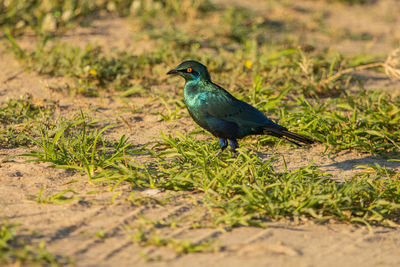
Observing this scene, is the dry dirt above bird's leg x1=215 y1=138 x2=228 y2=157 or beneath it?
beneath

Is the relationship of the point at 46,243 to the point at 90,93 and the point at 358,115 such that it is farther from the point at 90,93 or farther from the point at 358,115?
the point at 358,115

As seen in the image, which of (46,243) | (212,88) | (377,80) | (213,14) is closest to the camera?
Result: (46,243)

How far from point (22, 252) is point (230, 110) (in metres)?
2.22

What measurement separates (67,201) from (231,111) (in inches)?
64.4

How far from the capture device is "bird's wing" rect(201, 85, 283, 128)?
4590 mm

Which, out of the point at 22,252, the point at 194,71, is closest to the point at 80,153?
the point at 194,71

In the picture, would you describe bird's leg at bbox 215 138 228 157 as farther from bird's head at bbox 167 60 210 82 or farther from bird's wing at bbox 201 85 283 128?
bird's head at bbox 167 60 210 82

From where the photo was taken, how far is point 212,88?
187 inches

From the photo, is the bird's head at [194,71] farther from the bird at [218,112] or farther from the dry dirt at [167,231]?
the dry dirt at [167,231]

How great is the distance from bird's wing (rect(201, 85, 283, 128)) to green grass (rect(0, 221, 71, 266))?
1906 millimetres

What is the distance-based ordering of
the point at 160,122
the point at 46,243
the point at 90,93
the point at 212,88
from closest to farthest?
the point at 46,243 → the point at 212,88 → the point at 160,122 → the point at 90,93

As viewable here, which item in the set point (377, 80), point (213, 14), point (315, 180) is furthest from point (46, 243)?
point (213, 14)

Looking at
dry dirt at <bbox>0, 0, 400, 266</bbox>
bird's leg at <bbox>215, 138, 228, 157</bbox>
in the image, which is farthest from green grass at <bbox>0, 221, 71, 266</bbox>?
bird's leg at <bbox>215, 138, 228, 157</bbox>

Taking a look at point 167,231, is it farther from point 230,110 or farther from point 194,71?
point 194,71
